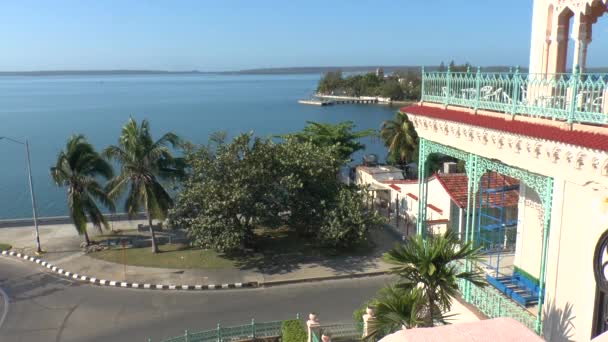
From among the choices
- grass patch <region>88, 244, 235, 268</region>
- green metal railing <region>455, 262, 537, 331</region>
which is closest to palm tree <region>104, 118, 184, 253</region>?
grass patch <region>88, 244, 235, 268</region>

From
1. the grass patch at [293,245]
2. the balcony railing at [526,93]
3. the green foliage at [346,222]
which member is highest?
the balcony railing at [526,93]

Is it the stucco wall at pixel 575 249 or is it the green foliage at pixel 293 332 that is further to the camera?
the green foliage at pixel 293 332

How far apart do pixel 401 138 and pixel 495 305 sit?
29.6 metres

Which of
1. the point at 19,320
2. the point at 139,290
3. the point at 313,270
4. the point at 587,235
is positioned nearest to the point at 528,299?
the point at 587,235

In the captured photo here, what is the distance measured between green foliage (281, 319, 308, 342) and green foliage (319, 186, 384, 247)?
23.1 ft

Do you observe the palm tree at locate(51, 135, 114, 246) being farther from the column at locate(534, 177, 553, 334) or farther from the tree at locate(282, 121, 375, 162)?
the column at locate(534, 177, 553, 334)

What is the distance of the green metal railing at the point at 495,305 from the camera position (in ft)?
28.3

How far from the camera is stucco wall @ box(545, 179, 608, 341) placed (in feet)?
23.2

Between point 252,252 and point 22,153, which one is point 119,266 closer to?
point 252,252

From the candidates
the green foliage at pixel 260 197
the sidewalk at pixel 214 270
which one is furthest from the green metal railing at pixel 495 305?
the green foliage at pixel 260 197

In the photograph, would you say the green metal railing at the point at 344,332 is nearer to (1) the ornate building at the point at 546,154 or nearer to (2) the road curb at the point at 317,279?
(1) the ornate building at the point at 546,154

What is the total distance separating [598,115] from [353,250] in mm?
14922

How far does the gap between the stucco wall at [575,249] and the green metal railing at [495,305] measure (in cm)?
77

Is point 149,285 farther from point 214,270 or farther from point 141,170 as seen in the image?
point 141,170
